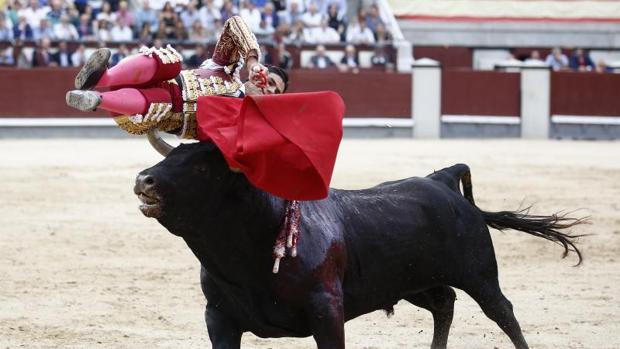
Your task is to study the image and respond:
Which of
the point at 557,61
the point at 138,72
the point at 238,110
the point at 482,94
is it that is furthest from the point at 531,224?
the point at 557,61

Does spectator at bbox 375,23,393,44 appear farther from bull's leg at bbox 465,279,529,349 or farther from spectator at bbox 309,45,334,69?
bull's leg at bbox 465,279,529,349

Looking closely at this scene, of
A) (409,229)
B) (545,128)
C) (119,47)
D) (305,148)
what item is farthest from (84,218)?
(545,128)

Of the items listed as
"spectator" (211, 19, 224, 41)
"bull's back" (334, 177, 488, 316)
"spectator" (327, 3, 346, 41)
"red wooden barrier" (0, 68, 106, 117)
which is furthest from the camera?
"spectator" (327, 3, 346, 41)

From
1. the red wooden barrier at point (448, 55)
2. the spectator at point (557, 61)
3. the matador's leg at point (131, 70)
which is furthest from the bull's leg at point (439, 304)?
the red wooden barrier at point (448, 55)

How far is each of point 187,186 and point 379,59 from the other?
14.3 meters

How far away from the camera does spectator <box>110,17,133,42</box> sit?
1673 cm

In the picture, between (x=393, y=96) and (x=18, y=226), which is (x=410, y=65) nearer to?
(x=393, y=96)

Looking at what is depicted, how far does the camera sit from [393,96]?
17.5m

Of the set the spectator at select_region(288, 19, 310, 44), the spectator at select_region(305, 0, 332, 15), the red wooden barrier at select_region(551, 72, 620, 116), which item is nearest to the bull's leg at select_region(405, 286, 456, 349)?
the spectator at select_region(288, 19, 310, 44)

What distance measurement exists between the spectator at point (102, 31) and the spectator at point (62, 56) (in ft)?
1.40

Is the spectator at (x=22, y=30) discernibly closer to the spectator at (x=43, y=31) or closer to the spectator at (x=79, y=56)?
the spectator at (x=43, y=31)

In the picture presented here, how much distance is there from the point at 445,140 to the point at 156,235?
29.7ft

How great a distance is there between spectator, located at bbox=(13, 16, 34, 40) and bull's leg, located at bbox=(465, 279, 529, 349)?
1239cm

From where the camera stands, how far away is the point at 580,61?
18.7 m
